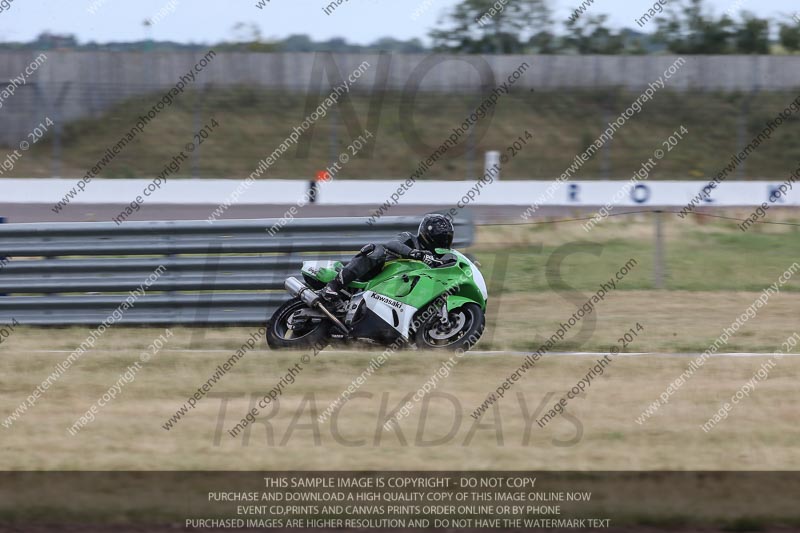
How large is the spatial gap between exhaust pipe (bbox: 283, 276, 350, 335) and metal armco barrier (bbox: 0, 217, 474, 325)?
1.16 m

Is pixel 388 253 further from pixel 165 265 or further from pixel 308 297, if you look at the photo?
pixel 165 265

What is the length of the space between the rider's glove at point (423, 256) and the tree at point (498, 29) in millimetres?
26262

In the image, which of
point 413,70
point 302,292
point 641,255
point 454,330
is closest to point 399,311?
point 454,330

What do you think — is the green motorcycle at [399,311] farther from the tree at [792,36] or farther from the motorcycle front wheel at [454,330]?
the tree at [792,36]

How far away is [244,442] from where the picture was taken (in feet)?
21.6

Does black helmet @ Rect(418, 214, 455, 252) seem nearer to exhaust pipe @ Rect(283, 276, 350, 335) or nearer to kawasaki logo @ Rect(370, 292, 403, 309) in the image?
kawasaki logo @ Rect(370, 292, 403, 309)

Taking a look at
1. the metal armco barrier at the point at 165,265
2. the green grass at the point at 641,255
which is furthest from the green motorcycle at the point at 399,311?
the green grass at the point at 641,255

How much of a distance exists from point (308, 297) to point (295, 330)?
385 mm

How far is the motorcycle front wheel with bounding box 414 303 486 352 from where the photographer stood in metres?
9.59

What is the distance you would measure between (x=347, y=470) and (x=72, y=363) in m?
3.97

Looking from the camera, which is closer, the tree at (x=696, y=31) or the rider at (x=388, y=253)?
the rider at (x=388, y=253)

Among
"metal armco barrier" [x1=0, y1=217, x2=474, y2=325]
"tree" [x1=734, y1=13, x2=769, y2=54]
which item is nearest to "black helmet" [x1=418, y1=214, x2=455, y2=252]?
"metal armco barrier" [x1=0, y1=217, x2=474, y2=325]

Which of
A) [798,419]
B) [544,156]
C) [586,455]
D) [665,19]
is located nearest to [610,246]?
[798,419]

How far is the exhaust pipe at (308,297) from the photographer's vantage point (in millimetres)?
9633
